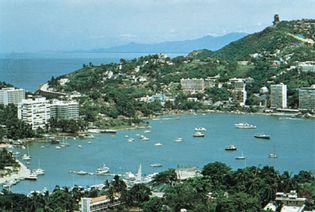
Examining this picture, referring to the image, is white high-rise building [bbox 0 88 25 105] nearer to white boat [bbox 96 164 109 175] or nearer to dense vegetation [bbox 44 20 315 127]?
dense vegetation [bbox 44 20 315 127]

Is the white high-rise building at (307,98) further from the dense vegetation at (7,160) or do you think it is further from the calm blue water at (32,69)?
the dense vegetation at (7,160)

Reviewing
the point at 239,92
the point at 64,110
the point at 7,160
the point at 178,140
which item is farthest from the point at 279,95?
the point at 7,160

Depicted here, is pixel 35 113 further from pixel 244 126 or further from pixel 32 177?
pixel 32 177

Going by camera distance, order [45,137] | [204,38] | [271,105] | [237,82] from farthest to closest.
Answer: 1. [204,38]
2. [237,82]
3. [271,105]
4. [45,137]

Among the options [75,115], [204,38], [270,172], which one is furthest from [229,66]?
[204,38]

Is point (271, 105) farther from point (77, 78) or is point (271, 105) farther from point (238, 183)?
point (238, 183)

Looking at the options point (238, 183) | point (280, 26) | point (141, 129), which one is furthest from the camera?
point (280, 26)
